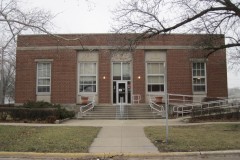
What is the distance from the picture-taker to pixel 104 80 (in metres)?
30.8

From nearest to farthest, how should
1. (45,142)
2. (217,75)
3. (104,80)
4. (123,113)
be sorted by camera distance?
(45,142) < (123,113) < (104,80) < (217,75)

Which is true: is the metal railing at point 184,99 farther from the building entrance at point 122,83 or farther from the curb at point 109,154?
the curb at point 109,154

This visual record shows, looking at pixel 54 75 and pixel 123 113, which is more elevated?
pixel 54 75

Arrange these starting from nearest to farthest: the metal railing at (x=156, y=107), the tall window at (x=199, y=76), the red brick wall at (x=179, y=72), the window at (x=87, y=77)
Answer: the metal railing at (x=156, y=107), the red brick wall at (x=179, y=72), the tall window at (x=199, y=76), the window at (x=87, y=77)

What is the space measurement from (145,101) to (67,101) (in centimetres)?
707

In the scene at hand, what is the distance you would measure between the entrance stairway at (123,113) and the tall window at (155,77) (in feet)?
8.66

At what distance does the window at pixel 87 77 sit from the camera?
3120 cm

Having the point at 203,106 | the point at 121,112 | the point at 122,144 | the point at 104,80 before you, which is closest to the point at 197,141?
the point at 122,144

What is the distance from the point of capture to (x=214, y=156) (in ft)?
34.3

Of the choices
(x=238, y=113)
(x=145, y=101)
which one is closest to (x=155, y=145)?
(x=238, y=113)

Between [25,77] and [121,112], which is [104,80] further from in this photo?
[25,77]

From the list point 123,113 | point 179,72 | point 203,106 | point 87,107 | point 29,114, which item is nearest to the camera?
point 29,114

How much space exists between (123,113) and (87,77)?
6398 mm

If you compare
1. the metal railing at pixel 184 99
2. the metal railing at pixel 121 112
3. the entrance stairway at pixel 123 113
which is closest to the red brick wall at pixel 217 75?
the metal railing at pixel 184 99
